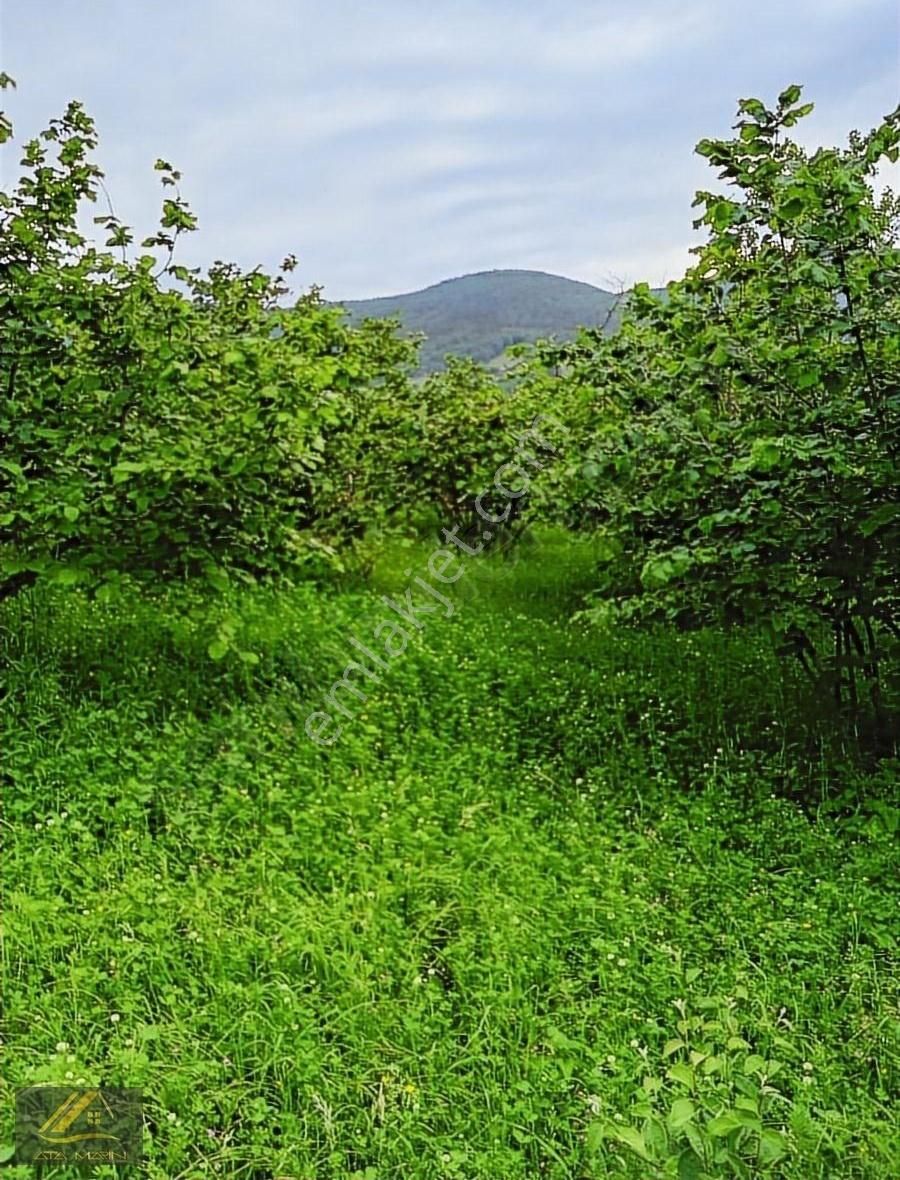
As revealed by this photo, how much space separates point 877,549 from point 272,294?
3.46 meters

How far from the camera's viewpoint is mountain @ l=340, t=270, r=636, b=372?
23.2ft

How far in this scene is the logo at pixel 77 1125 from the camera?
5.44 feet

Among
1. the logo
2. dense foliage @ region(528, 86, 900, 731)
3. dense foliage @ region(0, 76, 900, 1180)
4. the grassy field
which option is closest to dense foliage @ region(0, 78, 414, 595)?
dense foliage @ region(0, 76, 900, 1180)

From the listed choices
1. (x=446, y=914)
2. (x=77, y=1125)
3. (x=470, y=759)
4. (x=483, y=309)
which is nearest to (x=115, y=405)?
(x=470, y=759)

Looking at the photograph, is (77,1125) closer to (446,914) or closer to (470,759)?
(446,914)

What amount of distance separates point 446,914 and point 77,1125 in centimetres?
98

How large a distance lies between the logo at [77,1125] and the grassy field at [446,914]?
4 cm

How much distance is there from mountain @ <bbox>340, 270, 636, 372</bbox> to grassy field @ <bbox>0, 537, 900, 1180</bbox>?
12.5ft

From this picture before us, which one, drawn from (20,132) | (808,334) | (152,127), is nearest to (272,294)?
(152,127)

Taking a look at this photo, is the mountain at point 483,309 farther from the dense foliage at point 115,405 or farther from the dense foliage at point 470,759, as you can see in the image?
the dense foliage at point 115,405

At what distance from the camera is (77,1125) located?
1.70 m

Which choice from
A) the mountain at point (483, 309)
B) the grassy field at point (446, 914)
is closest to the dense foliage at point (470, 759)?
the grassy field at point (446, 914)

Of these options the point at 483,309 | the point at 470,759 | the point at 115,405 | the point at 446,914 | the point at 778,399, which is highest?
the point at 483,309

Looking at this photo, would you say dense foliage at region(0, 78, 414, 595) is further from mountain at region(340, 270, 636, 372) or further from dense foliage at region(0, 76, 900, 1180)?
mountain at region(340, 270, 636, 372)
